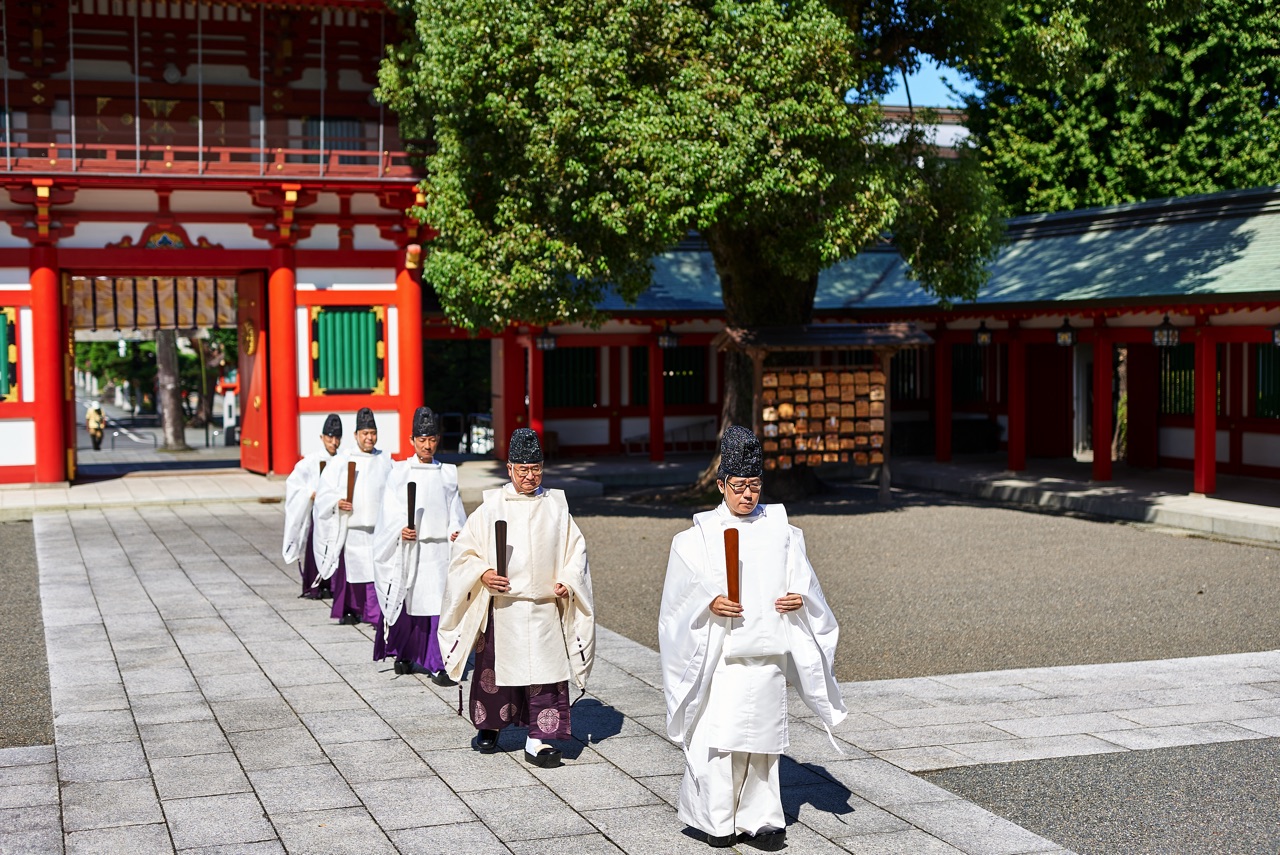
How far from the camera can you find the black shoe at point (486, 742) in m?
7.58

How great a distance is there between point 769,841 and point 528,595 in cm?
201

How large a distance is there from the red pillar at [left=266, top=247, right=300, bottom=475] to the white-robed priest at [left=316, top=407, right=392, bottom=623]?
1115 centimetres

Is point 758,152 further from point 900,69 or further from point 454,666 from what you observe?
point 454,666

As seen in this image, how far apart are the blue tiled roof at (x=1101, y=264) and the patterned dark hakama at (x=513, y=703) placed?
12.9 m

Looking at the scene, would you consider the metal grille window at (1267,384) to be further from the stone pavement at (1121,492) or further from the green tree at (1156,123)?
the green tree at (1156,123)

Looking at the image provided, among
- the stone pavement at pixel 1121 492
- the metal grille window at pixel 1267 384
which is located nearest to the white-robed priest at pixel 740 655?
the stone pavement at pixel 1121 492

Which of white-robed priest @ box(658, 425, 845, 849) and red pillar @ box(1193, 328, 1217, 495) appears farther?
red pillar @ box(1193, 328, 1217, 495)

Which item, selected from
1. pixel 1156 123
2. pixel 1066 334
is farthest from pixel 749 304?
pixel 1156 123

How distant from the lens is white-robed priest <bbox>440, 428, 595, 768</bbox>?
7.43 m

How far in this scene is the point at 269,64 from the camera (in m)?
23.5

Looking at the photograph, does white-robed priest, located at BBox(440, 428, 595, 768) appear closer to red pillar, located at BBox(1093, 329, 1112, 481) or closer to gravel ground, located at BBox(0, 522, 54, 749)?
gravel ground, located at BBox(0, 522, 54, 749)

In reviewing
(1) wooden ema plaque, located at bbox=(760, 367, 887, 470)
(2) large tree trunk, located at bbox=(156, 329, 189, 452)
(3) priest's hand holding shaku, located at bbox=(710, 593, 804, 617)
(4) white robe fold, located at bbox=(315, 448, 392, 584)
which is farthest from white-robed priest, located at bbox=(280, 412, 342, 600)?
(2) large tree trunk, located at bbox=(156, 329, 189, 452)

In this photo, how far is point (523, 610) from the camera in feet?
24.5

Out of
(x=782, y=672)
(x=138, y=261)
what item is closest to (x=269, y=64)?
(x=138, y=261)
